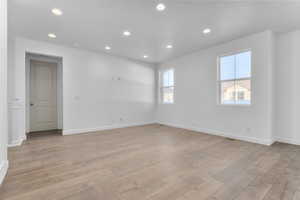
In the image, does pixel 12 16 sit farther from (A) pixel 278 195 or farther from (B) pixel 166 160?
(A) pixel 278 195

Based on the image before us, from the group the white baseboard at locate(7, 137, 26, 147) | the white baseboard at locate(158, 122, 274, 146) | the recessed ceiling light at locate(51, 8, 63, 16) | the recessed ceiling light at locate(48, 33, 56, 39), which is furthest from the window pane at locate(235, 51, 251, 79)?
the white baseboard at locate(7, 137, 26, 147)

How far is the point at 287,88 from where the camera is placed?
3441 mm

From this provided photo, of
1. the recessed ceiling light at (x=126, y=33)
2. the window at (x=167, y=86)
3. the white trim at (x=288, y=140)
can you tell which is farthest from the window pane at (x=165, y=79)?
the white trim at (x=288, y=140)

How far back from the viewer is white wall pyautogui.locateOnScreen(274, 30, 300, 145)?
10.9ft

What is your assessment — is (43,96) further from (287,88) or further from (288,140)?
(288,140)

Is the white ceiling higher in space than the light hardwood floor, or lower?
higher

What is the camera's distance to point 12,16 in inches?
109

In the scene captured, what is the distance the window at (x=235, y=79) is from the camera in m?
3.75

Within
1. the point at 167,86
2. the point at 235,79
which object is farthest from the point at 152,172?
the point at 167,86

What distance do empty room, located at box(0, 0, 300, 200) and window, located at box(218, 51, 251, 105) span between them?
29 mm

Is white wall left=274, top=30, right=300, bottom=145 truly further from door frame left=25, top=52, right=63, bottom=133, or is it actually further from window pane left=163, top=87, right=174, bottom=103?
door frame left=25, top=52, right=63, bottom=133

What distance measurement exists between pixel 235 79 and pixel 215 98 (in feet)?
2.58

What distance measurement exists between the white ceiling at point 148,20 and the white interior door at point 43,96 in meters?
1.50

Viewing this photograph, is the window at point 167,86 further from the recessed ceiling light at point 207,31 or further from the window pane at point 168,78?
the recessed ceiling light at point 207,31
